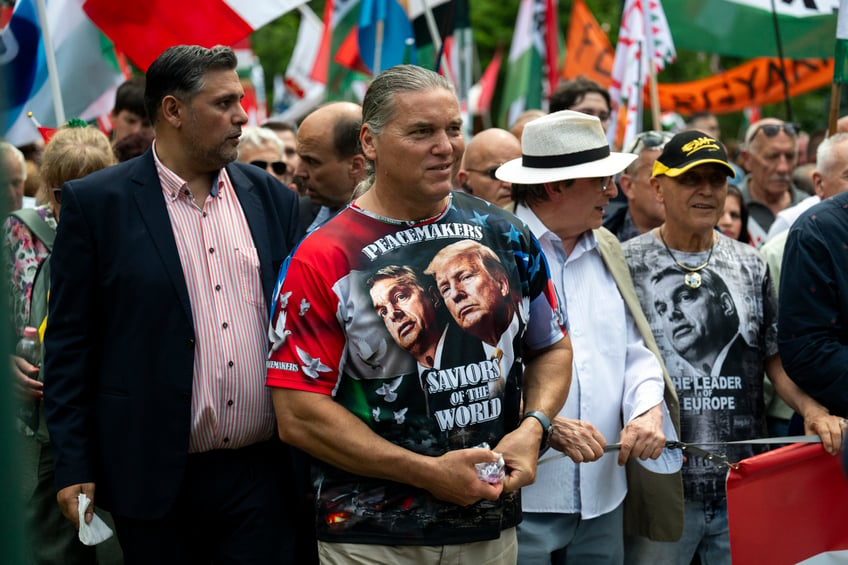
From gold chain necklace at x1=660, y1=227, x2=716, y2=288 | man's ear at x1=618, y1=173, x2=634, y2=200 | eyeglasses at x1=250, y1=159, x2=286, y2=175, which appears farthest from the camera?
eyeglasses at x1=250, y1=159, x2=286, y2=175

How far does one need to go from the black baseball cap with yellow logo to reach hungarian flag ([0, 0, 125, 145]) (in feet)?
11.6

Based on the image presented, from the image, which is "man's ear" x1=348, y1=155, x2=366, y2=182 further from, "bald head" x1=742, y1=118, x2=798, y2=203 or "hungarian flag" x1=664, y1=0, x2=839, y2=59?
"hungarian flag" x1=664, y1=0, x2=839, y2=59

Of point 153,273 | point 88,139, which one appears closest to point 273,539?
point 153,273

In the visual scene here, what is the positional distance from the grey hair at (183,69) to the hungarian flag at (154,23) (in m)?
2.46

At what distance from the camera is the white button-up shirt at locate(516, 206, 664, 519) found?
160 inches

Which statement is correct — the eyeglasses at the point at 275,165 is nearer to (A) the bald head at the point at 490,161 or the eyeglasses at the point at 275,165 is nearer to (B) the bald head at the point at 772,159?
(A) the bald head at the point at 490,161

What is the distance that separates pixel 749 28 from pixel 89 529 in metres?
7.23

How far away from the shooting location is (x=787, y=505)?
411 centimetres

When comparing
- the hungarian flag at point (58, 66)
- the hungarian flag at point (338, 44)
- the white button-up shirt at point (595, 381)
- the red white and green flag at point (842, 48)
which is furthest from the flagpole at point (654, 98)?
the white button-up shirt at point (595, 381)

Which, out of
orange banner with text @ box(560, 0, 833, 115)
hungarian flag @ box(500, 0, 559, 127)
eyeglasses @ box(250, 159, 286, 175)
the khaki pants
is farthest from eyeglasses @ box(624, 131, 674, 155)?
hungarian flag @ box(500, 0, 559, 127)

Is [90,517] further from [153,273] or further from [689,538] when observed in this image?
[689,538]

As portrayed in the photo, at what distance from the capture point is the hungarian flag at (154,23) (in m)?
6.12

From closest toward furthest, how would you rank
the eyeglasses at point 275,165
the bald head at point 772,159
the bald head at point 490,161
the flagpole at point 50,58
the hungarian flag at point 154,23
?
the flagpole at point 50,58
the bald head at point 490,161
the hungarian flag at point 154,23
the eyeglasses at point 275,165
the bald head at point 772,159

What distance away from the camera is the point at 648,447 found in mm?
3805
